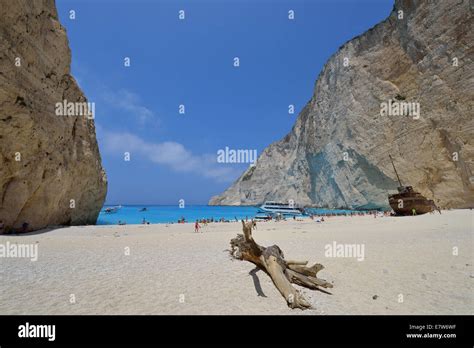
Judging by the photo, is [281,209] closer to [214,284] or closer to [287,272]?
[287,272]

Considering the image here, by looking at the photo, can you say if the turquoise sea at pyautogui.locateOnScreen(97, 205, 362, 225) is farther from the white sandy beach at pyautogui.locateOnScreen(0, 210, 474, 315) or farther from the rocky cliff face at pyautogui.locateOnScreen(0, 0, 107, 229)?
the white sandy beach at pyautogui.locateOnScreen(0, 210, 474, 315)

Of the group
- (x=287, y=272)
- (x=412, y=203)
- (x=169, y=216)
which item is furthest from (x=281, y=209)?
(x=287, y=272)

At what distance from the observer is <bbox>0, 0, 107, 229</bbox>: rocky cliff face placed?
1989cm

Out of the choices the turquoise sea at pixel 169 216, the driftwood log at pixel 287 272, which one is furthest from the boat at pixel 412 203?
the driftwood log at pixel 287 272

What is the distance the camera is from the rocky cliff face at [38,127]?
1989 centimetres

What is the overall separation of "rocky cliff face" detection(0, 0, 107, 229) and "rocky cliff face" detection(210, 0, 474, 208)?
5358 cm

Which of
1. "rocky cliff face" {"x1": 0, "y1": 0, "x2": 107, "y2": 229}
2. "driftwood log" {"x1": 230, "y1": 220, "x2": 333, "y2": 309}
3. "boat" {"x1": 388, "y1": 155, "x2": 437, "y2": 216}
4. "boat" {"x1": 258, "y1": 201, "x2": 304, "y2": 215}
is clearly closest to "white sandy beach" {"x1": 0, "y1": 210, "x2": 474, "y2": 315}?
"driftwood log" {"x1": 230, "y1": 220, "x2": 333, "y2": 309}

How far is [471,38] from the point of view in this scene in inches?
1716

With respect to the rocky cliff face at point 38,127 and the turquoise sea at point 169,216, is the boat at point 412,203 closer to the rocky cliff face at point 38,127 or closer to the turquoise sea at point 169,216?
the turquoise sea at point 169,216

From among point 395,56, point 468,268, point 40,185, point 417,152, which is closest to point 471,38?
point 395,56

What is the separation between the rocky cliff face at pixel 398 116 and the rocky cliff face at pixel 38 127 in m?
53.6

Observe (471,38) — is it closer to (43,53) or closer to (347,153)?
(347,153)

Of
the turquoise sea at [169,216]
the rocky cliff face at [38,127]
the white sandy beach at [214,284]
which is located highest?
the rocky cliff face at [38,127]
